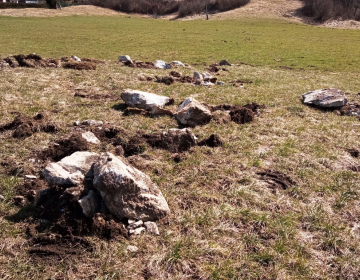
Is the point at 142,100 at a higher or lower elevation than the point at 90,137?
higher

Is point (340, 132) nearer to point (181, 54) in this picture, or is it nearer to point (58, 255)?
point (58, 255)

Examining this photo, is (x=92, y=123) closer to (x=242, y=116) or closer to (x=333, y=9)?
(x=242, y=116)

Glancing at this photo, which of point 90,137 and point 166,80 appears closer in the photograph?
point 90,137

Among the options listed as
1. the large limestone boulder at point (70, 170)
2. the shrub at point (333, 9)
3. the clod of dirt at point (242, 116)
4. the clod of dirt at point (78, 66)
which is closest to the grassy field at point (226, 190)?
the clod of dirt at point (242, 116)

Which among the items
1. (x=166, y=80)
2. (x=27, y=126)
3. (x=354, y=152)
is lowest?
(x=354, y=152)

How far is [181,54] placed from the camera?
24.2m

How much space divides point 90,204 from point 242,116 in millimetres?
5938

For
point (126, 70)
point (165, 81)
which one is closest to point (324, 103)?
point (165, 81)

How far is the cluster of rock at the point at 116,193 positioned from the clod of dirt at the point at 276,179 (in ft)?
7.50

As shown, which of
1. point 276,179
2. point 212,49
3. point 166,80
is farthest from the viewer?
point 212,49

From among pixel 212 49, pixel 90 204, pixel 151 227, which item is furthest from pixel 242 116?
pixel 212 49

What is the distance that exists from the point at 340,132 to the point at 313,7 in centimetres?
6360

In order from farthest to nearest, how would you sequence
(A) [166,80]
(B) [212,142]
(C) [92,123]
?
1. (A) [166,80]
2. (C) [92,123]
3. (B) [212,142]

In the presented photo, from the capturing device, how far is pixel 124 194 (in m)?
4.50
